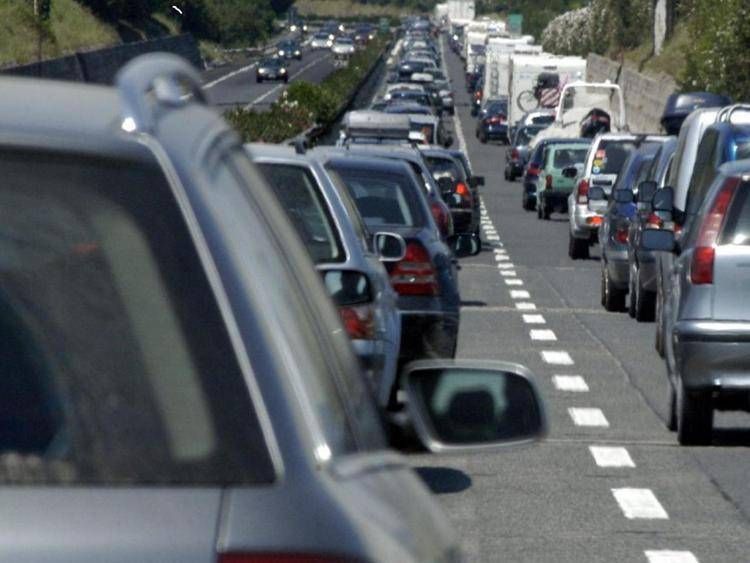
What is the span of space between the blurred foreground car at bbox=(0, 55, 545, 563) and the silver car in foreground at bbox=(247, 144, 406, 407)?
7492mm

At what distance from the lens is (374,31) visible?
176 metres

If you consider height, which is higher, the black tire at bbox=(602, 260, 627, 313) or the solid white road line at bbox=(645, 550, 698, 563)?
the solid white road line at bbox=(645, 550, 698, 563)

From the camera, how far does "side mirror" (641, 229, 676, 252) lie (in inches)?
554

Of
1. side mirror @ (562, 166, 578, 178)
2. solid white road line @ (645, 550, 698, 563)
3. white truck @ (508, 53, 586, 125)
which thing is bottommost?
white truck @ (508, 53, 586, 125)

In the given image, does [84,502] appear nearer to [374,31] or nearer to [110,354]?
[110,354]

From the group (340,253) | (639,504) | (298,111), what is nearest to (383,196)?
(340,253)

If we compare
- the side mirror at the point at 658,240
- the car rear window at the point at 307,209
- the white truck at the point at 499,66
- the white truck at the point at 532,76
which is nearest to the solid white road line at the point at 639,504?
the car rear window at the point at 307,209

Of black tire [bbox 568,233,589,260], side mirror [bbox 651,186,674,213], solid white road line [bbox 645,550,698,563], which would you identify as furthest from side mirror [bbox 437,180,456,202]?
solid white road line [bbox 645,550,698,563]

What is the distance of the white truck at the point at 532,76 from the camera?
73.7m

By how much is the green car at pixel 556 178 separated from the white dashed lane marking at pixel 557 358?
2248 centimetres

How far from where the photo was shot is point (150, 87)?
123 inches

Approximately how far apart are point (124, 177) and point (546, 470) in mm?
8671

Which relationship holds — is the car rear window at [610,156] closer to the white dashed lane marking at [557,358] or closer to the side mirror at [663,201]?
the white dashed lane marking at [557,358]

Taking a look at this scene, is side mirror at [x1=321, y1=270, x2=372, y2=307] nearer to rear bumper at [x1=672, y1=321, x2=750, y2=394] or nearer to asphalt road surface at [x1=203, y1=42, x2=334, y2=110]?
rear bumper at [x1=672, y1=321, x2=750, y2=394]
